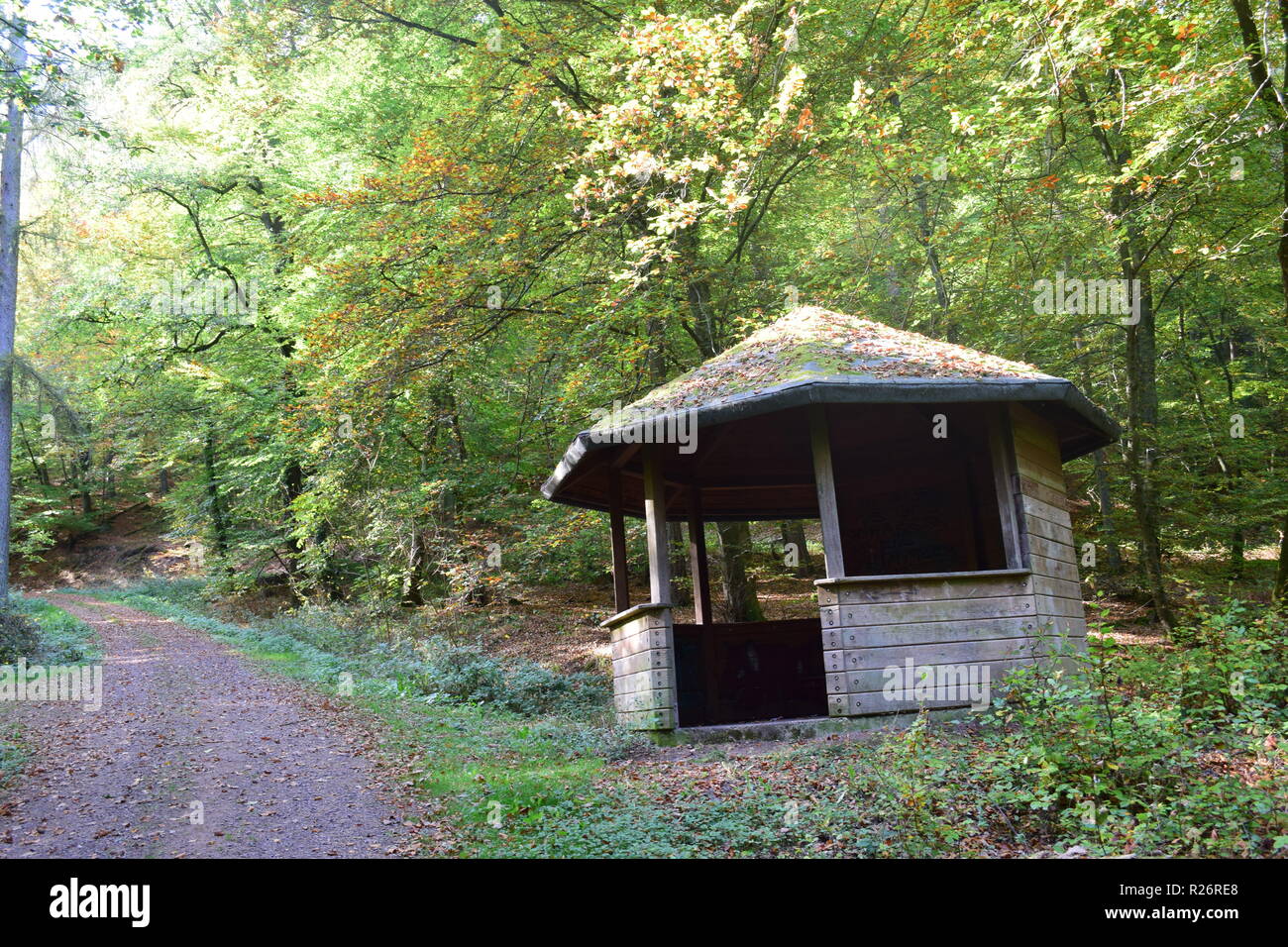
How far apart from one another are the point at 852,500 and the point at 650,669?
4.61m

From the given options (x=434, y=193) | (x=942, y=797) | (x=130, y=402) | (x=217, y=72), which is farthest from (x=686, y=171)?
(x=130, y=402)

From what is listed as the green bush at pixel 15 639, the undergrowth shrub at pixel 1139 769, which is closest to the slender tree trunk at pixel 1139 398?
the undergrowth shrub at pixel 1139 769

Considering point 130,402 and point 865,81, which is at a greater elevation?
point 865,81

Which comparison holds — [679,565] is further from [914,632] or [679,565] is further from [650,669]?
[914,632]

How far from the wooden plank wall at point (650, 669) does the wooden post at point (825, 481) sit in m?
1.75

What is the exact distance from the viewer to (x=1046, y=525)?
8977 mm

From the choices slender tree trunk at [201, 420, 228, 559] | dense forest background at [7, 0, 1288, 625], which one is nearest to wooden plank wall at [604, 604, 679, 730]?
dense forest background at [7, 0, 1288, 625]

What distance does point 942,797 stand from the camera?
516 centimetres

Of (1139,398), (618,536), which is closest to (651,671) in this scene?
(618,536)

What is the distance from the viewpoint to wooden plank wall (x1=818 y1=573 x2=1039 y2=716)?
25.1 ft

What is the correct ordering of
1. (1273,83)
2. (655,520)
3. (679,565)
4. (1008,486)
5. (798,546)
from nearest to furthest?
1. (1273,83)
2. (1008,486)
3. (655,520)
4. (679,565)
5. (798,546)

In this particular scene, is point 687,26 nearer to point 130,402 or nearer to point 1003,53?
point 1003,53

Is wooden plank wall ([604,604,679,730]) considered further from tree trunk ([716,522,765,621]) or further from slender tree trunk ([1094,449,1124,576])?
slender tree trunk ([1094,449,1124,576])
